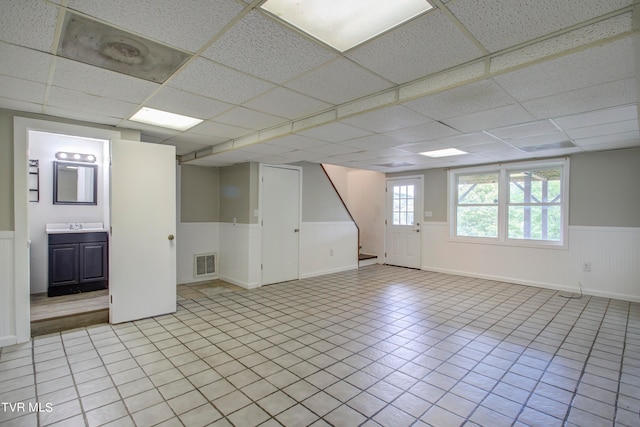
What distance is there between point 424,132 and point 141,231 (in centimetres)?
346

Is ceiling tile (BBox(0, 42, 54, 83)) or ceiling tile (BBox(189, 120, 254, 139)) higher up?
ceiling tile (BBox(0, 42, 54, 83))

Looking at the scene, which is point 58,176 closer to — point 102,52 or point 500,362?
point 102,52

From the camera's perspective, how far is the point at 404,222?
722 centimetres

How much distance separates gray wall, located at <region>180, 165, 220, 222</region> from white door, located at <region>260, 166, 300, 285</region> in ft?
3.90

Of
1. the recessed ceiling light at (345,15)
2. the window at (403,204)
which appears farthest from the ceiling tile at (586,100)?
the window at (403,204)

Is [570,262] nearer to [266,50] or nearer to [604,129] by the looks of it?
[604,129]

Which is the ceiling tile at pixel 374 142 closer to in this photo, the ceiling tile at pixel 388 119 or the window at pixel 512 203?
the ceiling tile at pixel 388 119

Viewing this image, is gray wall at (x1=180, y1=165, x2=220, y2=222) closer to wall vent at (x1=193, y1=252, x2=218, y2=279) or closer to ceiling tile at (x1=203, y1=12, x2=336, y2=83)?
wall vent at (x1=193, y1=252, x2=218, y2=279)

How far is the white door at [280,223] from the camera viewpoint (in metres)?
5.50

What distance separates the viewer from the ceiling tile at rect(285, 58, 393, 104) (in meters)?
2.11

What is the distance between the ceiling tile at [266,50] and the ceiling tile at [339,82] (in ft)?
0.32

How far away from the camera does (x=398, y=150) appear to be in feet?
14.8

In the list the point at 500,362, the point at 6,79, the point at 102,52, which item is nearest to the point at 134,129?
the point at 6,79

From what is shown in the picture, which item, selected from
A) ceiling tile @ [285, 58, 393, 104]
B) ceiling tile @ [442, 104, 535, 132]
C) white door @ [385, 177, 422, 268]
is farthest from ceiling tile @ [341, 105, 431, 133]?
white door @ [385, 177, 422, 268]
